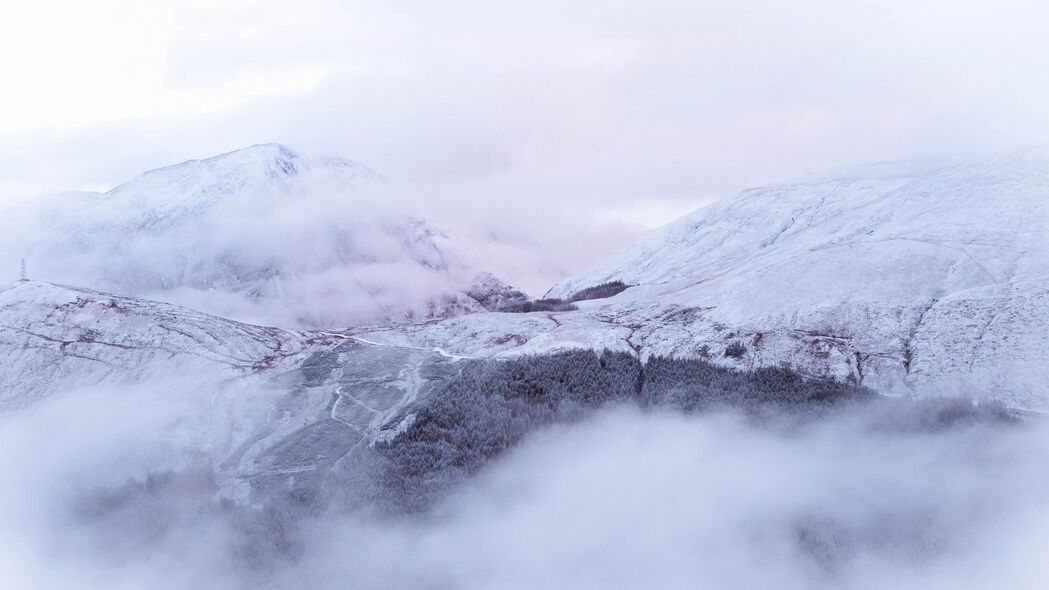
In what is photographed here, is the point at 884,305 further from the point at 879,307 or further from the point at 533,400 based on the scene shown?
the point at 533,400

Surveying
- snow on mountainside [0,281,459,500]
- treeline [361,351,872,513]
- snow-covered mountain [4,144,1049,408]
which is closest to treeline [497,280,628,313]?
snow-covered mountain [4,144,1049,408]

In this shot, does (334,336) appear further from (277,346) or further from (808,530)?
(808,530)

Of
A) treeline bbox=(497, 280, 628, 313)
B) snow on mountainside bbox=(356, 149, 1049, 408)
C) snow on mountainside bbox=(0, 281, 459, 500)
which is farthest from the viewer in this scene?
treeline bbox=(497, 280, 628, 313)

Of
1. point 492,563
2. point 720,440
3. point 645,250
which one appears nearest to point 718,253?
point 645,250

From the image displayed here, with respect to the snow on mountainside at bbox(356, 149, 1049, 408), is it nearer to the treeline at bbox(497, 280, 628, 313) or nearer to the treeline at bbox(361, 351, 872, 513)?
the treeline at bbox(361, 351, 872, 513)

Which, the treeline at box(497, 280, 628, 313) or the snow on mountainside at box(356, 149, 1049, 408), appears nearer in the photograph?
the snow on mountainside at box(356, 149, 1049, 408)

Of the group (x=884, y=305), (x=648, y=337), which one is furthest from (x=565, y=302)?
(x=884, y=305)

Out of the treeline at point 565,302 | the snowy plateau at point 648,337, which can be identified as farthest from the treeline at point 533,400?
the treeline at point 565,302
